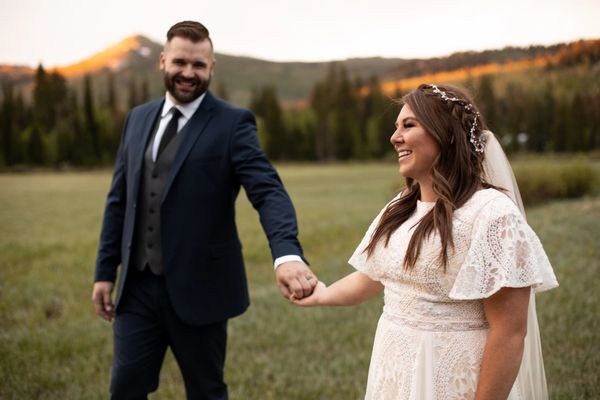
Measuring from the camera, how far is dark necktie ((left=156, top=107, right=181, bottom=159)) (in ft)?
11.7

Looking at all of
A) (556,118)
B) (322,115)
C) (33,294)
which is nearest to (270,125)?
(322,115)

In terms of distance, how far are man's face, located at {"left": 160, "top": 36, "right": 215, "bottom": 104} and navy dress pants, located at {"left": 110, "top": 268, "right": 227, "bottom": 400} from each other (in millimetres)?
1138

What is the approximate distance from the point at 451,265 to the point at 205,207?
5.75 ft

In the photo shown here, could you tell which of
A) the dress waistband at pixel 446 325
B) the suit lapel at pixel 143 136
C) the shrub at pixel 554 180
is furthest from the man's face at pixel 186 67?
the shrub at pixel 554 180

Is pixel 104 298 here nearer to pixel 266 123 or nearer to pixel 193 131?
pixel 193 131

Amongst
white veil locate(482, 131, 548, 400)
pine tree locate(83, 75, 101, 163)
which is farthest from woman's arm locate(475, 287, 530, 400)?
pine tree locate(83, 75, 101, 163)

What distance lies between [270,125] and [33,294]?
7687 centimetres

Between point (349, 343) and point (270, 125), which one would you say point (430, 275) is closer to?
point (349, 343)

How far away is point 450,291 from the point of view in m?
2.32

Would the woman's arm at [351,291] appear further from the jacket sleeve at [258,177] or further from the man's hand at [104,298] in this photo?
the man's hand at [104,298]

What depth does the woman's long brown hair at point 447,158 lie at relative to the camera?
2.35m

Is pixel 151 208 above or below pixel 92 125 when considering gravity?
above

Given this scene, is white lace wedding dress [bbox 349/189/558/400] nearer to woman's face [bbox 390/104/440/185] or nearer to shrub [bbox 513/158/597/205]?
woman's face [bbox 390/104/440/185]

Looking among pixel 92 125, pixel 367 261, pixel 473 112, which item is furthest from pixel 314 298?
pixel 92 125
